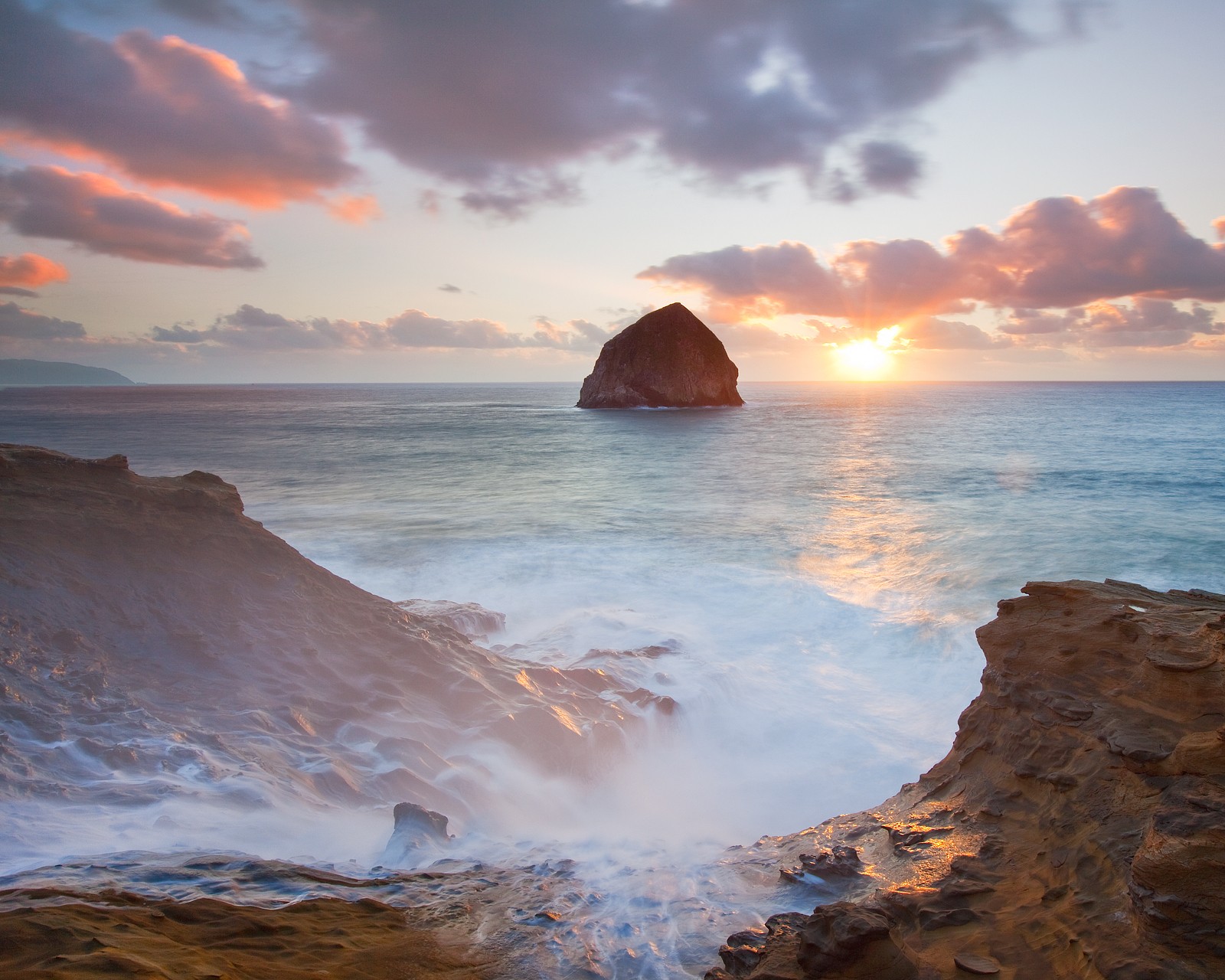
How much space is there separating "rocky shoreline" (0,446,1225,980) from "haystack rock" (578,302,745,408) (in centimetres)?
7477

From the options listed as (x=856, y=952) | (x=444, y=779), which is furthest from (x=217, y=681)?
(x=856, y=952)

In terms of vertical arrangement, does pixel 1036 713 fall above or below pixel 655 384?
below

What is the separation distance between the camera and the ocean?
6.57m

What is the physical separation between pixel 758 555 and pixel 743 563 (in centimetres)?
84

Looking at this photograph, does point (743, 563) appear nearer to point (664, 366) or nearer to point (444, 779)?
point (444, 779)

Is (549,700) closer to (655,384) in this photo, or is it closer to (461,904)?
(461,904)

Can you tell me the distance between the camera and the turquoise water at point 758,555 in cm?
725

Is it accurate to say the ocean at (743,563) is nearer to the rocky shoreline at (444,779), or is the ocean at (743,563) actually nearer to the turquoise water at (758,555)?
the turquoise water at (758,555)

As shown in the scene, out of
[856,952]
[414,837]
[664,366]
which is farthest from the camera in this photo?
[664,366]

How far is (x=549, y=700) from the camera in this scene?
692cm

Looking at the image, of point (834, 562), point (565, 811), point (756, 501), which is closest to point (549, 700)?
point (565, 811)

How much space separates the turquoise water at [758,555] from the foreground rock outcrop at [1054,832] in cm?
213

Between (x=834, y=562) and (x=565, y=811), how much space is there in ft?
36.6

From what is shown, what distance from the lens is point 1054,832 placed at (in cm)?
338
